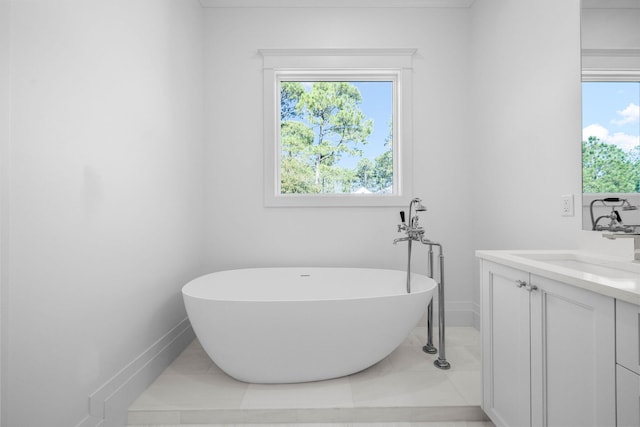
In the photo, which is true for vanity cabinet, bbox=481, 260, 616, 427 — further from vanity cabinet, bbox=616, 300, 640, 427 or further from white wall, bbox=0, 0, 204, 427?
white wall, bbox=0, 0, 204, 427

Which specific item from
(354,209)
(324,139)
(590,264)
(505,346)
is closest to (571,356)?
(505,346)

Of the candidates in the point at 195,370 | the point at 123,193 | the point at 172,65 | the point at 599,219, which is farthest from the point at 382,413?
the point at 172,65

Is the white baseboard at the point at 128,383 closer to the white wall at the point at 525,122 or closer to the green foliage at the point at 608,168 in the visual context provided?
the white wall at the point at 525,122

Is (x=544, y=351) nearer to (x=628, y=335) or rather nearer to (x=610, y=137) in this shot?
(x=628, y=335)

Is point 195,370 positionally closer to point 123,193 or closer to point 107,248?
point 107,248

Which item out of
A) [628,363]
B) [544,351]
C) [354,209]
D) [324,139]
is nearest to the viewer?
[628,363]

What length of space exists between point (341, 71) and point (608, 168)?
78.4 inches

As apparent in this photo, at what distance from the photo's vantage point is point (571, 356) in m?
1.01

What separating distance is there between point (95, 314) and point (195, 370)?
799 mm

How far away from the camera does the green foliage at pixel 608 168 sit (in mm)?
1396

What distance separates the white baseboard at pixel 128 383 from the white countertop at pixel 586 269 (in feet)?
6.17

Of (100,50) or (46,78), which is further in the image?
(100,50)

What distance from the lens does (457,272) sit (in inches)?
107

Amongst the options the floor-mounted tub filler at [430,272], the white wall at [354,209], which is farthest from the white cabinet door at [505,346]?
the white wall at [354,209]
